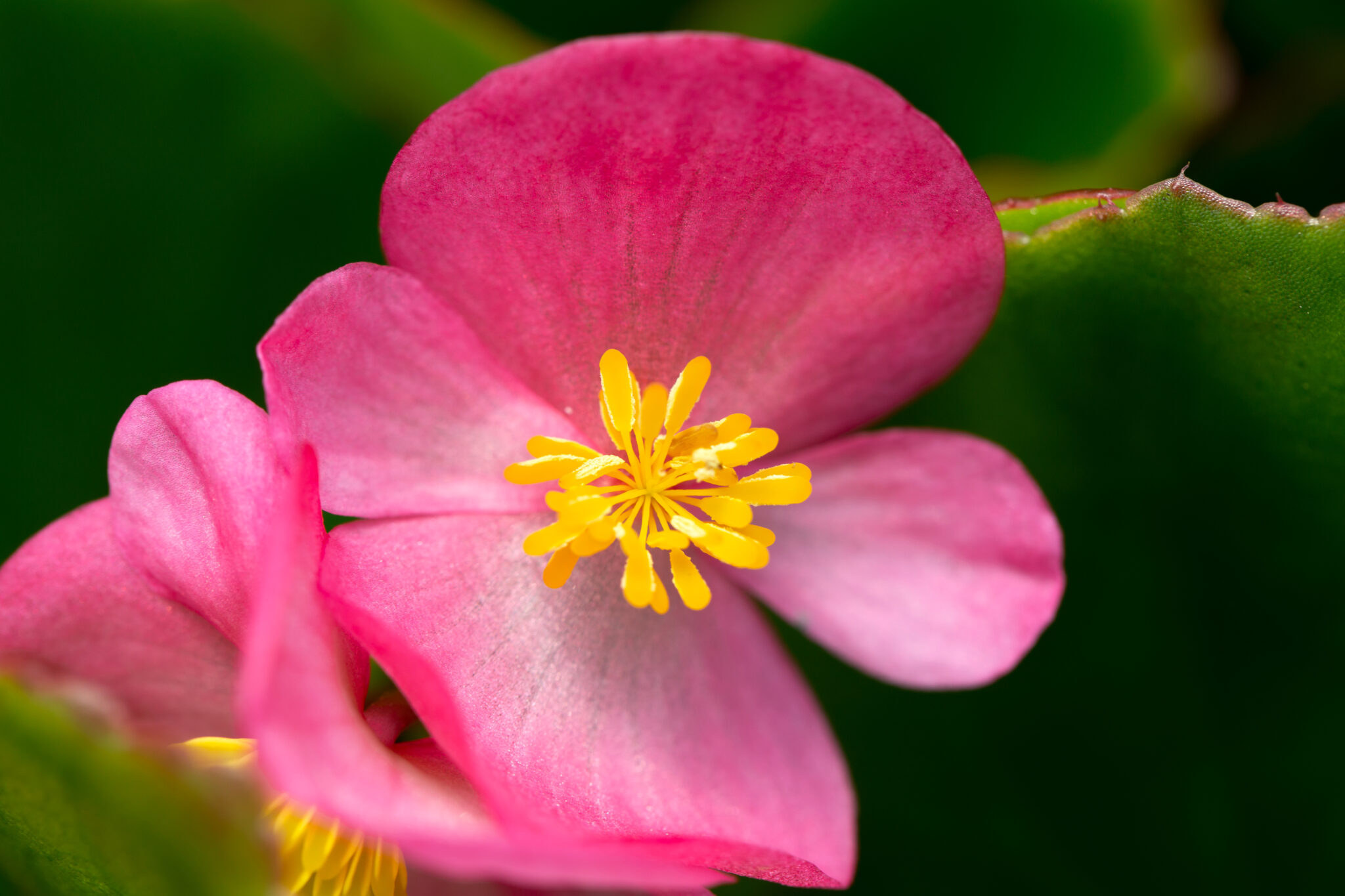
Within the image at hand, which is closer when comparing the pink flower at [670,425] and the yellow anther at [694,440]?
the pink flower at [670,425]

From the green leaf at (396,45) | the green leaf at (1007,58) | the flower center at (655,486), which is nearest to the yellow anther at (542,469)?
the flower center at (655,486)

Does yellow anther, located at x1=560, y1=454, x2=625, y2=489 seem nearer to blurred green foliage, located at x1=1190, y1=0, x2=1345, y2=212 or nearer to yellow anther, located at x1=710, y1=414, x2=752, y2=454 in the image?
yellow anther, located at x1=710, y1=414, x2=752, y2=454

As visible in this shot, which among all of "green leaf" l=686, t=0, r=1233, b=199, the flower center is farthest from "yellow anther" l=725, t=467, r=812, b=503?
"green leaf" l=686, t=0, r=1233, b=199

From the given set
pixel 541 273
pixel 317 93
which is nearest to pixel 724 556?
pixel 541 273

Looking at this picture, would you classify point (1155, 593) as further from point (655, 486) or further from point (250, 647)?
point (250, 647)

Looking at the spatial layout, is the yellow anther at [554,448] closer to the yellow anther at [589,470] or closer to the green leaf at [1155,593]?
the yellow anther at [589,470]
